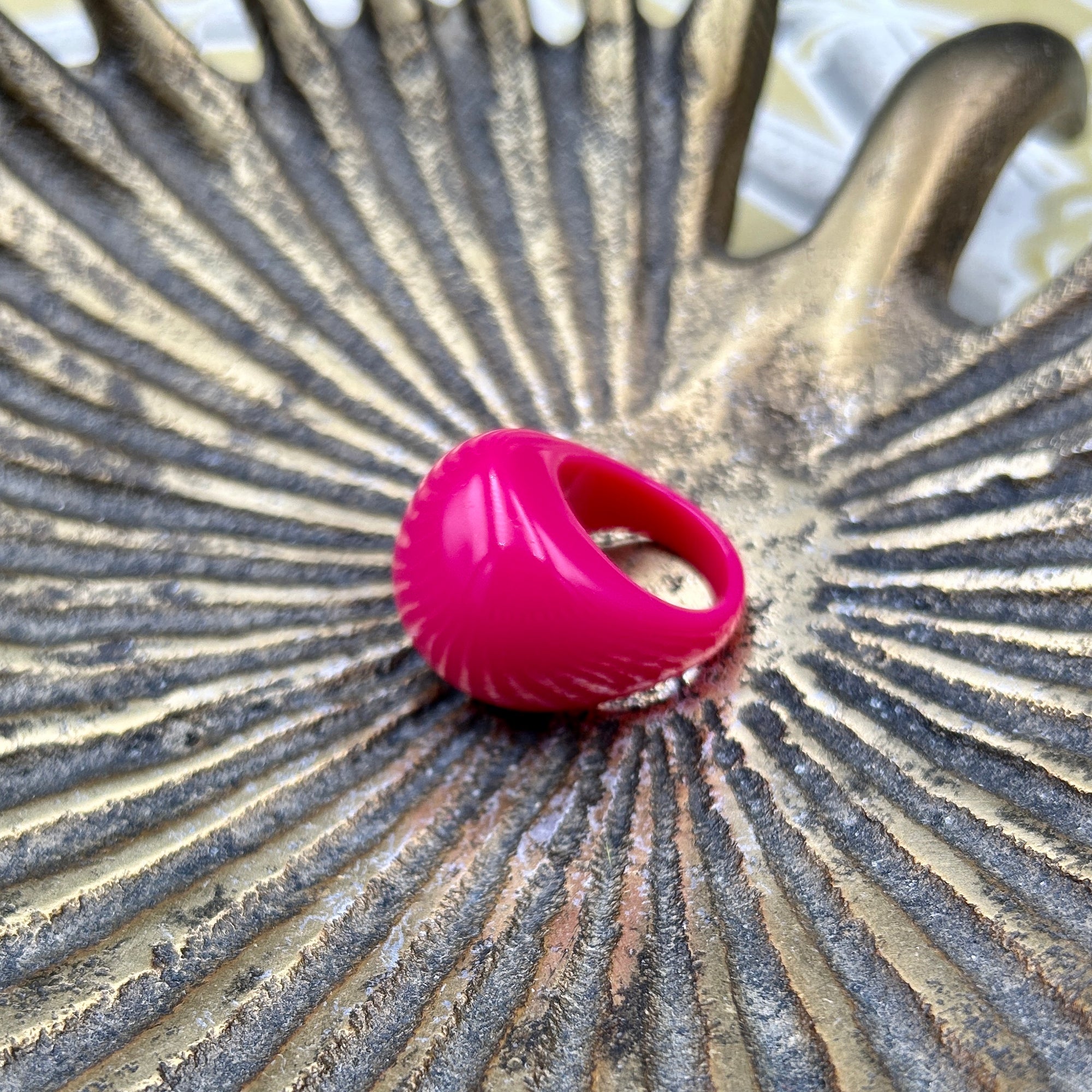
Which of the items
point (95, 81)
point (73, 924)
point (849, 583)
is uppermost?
point (95, 81)

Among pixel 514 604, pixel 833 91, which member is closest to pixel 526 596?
pixel 514 604

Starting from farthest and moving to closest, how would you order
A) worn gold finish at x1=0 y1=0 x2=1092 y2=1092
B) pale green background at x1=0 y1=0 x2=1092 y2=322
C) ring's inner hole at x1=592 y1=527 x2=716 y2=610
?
pale green background at x1=0 y1=0 x2=1092 y2=322, ring's inner hole at x1=592 y1=527 x2=716 y2=610, worn gold finish at x1=0 y1=0 x2=1092 y2=1092

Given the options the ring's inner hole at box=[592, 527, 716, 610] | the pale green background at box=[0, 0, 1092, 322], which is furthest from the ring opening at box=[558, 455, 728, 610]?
the pale green background at box=[0, 0, 1092, 322]

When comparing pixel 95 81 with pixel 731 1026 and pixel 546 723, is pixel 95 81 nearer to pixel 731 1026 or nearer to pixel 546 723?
pixel 546 723

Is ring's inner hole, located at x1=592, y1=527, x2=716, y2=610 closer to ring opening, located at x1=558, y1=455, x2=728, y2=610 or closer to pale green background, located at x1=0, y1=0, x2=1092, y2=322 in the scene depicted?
ring opening, located at x1=558, y1=455, x2=728, y2=610

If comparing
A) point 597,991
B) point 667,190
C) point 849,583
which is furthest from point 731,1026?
point 667,190

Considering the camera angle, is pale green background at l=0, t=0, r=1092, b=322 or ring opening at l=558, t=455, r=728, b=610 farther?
pale green background at l=0, t=0, r=1092, b=322

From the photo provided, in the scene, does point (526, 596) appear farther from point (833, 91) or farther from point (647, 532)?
point (833, 91)
